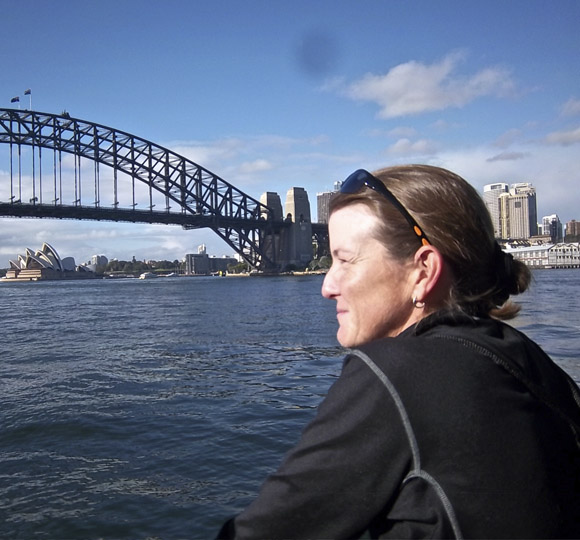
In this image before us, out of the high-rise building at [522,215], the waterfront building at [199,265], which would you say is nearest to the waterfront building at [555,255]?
the high-rise building at [522,215]

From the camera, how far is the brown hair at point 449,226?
3.34 ft

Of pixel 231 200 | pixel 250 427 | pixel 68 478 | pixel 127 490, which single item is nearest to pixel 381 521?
pixel 127 490

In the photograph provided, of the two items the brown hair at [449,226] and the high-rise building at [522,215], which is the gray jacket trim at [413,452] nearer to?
the brown hair at [449,226]

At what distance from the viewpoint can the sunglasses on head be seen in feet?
3.33

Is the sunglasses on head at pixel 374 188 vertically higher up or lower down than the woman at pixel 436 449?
higher up

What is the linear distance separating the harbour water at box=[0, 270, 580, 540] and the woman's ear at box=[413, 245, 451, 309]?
0.58 m

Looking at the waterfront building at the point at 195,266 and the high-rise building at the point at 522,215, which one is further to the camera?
the waterfront building at the point at 195,266

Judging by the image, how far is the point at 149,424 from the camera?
16.5 feet

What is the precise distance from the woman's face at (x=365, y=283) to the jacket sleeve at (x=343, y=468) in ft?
0.74

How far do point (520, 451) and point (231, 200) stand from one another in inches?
2559

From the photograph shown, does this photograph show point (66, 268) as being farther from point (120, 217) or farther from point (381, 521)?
point (381, 521)

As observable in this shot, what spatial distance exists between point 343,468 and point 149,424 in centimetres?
459

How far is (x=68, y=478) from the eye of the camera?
12.5ft

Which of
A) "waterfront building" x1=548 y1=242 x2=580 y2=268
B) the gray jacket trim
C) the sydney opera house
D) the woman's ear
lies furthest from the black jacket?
"waterfront building" x1=548 y1=242 x2=580 y2=268
